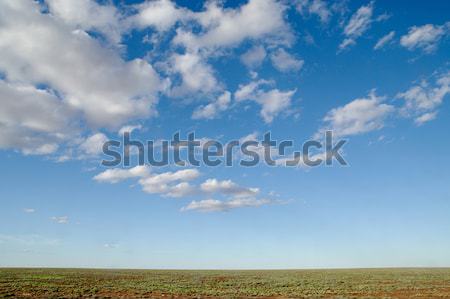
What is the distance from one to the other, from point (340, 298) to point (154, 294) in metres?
15.2

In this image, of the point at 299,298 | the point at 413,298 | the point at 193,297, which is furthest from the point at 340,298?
the point at 193,297

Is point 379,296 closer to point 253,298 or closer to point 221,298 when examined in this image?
point 253,298

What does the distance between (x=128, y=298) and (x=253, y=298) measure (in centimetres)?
947

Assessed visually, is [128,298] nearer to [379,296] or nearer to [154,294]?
[154,294]

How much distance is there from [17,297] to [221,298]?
Answer: 14927 mm

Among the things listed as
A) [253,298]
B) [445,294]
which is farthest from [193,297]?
[445,294]

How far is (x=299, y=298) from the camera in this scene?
31.6m

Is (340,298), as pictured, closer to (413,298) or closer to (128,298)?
(413,298)

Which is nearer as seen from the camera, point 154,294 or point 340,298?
point 340,298

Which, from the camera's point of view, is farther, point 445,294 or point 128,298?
point 445,294

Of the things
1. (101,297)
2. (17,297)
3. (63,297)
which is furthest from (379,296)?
(17,297)

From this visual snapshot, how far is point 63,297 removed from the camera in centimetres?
3044

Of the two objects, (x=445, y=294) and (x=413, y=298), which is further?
(x=445, y=294)

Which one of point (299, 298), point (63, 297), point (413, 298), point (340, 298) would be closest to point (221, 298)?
point (299, 298)
